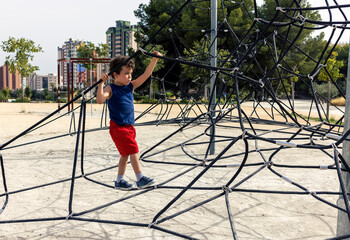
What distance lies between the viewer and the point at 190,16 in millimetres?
22703

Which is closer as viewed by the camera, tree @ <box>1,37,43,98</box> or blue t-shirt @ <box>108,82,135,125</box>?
blue t-shirt @ <box>108,82,135,125</box>

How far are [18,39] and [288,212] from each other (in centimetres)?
1927

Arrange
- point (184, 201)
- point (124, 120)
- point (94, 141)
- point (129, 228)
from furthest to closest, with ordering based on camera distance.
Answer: point (94, 141) → point (184, 201) → point (124, 120) → point (129, 228)

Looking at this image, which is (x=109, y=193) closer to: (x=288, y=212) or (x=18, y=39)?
(x=288, y=212)

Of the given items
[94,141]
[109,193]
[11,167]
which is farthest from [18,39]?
[109,193]

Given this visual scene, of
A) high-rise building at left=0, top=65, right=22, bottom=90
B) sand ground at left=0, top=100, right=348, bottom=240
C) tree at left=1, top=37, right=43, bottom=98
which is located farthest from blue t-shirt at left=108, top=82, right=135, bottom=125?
high-rise building at left=0, top=65, right=22, bottom=90

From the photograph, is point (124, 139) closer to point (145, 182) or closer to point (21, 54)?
point (145, 182)

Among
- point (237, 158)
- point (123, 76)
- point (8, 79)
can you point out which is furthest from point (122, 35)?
point (8, 79)

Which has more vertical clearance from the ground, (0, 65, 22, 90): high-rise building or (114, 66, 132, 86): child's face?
(0, 65, 22, 90): high-rise building

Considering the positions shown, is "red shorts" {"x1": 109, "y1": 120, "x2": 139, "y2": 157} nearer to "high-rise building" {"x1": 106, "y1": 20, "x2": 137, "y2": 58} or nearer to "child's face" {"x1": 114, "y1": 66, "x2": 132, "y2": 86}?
"child's face" {"x1": 114, "y1": 66, "x2": 132, "y2": 86}

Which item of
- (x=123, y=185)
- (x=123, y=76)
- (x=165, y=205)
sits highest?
(x=123, y=76)

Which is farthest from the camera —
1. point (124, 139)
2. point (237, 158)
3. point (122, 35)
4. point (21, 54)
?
point (122, 35)

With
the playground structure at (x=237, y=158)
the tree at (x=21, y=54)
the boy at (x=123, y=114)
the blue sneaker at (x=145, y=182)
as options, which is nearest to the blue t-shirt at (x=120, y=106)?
the boy at (x=123, y=114)

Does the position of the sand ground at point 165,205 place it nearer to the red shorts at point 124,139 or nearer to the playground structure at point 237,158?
the playground structure at point 237,158
